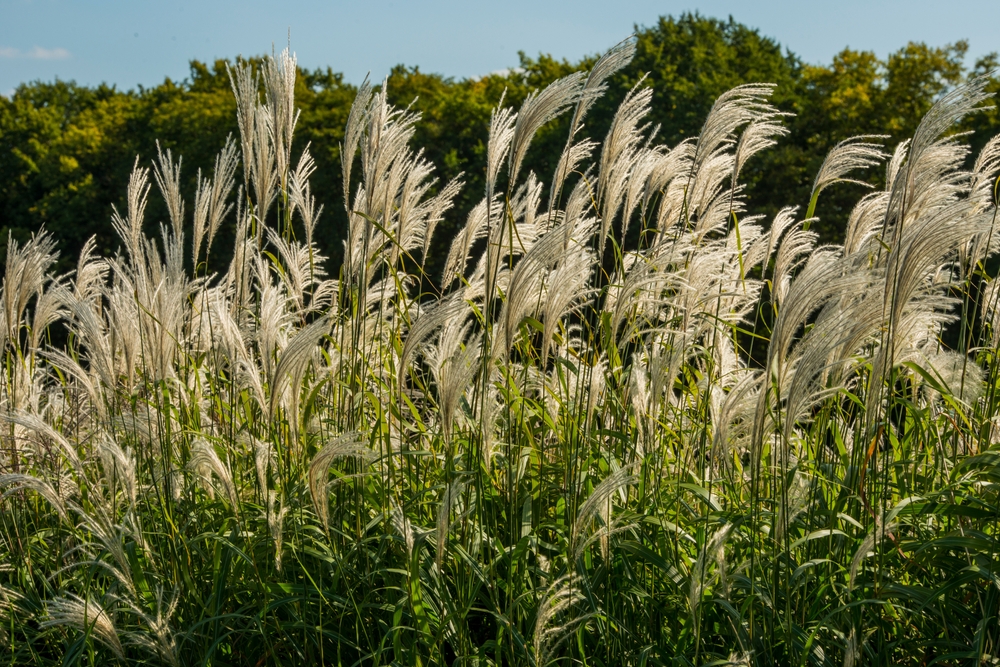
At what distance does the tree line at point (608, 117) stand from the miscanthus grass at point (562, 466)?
6.57 metres

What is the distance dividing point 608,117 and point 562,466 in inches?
343

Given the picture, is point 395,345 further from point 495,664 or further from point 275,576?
point 495,664

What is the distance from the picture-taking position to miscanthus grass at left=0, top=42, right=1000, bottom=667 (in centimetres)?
203

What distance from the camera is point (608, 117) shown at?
10750 mm

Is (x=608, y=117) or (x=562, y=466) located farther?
(x=608, y=117)

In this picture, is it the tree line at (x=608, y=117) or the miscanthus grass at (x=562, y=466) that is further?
the tree line at (x=608, y=117)

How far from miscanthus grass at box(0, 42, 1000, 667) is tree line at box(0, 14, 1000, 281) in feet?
21.6

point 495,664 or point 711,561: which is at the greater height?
point 711,561

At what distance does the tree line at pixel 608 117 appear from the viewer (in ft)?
35.3

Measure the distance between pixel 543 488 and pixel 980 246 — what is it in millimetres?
1623

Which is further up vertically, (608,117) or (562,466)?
(608,117)

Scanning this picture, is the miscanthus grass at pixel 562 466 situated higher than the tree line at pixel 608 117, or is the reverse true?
the tree line at pixel 608 117

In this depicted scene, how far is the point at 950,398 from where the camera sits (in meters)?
2.32

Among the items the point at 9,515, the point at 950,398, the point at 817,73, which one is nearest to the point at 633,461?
the point at 950,398
